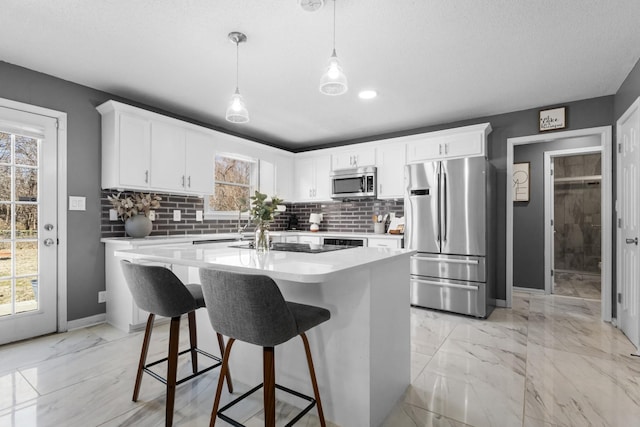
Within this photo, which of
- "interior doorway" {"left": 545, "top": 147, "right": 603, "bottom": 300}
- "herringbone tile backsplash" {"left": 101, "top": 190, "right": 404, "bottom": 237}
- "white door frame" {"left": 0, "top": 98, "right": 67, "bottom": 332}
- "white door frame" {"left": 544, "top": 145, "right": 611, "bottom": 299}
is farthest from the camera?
"interior doorway" {"left": 545, "top": 147, "right": 603, "bottom": 300}

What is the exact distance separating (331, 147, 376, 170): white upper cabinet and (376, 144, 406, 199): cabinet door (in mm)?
107

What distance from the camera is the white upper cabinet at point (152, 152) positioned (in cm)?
323

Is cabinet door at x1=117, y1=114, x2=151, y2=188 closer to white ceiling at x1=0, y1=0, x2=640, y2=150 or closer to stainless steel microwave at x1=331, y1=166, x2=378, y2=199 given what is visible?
white ceiling at x1=0, y1=0, x2=640, y2=150

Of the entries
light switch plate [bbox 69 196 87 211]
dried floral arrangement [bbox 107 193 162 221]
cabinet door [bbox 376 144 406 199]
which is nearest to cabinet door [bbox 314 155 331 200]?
cabinet door [bbox 376 144 406 199]

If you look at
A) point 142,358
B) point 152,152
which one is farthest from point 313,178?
point 142,358

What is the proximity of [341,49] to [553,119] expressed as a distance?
8.88ft

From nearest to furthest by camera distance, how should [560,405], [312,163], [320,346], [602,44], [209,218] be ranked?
[320,346], [560,405], [602,44], [209,218], [312,163]

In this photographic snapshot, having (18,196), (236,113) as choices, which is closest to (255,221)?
(236,113)

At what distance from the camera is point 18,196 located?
9.50 feet

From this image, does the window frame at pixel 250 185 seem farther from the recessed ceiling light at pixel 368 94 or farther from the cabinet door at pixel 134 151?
the recessed ceiling light at pixel 368 94

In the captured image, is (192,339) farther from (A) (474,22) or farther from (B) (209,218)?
(A) (474,22)

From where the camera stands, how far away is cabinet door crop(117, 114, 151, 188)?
10.7 feet

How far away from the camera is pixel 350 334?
1728 millimetres

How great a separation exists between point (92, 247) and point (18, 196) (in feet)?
2.35
